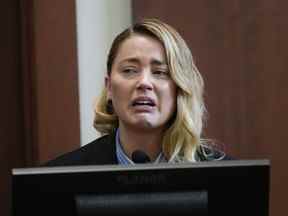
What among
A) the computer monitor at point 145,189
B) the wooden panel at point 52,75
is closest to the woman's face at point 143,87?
the computer monitor at point 145,189

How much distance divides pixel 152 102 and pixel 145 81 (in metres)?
0.04

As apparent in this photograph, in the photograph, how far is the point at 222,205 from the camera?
72cm

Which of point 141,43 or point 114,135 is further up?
point 141,43

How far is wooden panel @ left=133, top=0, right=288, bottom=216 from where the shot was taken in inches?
68.0

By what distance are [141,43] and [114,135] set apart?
0.22m

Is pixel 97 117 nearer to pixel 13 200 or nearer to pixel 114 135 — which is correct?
pixel 114 135

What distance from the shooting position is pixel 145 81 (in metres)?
1.11

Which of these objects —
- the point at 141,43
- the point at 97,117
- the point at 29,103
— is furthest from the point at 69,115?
the point at 141,43

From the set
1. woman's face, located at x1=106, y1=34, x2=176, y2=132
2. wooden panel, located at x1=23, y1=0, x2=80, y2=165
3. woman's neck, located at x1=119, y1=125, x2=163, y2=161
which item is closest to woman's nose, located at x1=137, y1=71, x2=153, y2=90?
woman's face, located at x1=106, y1=34, x2=176, y2=132

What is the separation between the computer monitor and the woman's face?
0.40m

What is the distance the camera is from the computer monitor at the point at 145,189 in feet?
2.29

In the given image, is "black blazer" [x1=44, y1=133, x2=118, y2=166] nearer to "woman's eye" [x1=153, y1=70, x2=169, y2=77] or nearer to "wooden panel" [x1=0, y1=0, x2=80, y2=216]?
"woman's eye" [x1=153, y1=70, x2=169, y2=77]

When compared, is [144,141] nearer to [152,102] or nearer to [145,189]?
[152,102]

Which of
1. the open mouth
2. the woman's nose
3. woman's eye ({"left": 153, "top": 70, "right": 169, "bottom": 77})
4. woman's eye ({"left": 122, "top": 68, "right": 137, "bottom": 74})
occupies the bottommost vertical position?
the open mouth
